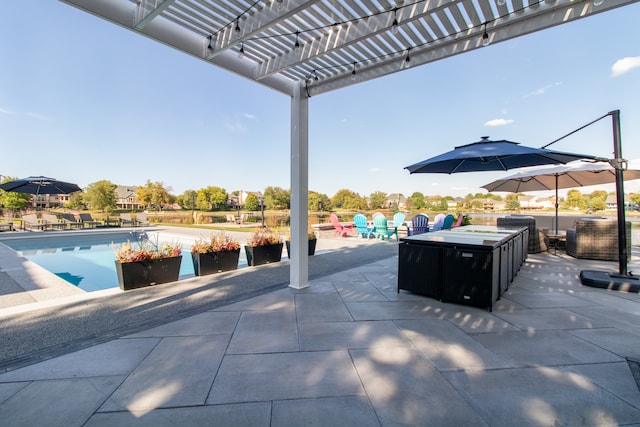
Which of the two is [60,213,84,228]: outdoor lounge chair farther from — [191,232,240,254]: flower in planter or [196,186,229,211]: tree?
[196,186,229,211]: tree

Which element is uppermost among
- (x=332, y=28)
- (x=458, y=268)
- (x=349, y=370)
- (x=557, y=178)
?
(x=332, y=28)

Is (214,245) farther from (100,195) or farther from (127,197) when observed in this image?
(127,197)

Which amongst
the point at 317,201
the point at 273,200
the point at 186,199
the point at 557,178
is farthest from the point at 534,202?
the point at 186,199

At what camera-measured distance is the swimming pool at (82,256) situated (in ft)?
18.4

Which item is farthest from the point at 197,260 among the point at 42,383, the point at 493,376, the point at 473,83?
the point at 473,83

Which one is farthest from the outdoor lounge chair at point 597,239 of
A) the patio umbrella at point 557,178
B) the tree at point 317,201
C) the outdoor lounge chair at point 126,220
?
the outdoor lounge chair at point 126,220

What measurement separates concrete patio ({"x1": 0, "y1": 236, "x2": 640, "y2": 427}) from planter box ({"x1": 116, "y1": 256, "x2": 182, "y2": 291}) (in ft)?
3.70

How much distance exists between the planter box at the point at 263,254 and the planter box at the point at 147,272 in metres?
1.42

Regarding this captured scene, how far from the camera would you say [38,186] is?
9.66 meters

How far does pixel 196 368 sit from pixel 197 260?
290 centimetres

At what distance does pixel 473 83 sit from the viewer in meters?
11.5

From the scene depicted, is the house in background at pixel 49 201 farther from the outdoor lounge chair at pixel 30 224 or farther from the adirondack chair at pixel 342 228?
the adirondack chair at pixel 342 228

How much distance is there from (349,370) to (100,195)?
30526 millimetres

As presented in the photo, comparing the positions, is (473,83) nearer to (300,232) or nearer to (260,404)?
(300,232)
